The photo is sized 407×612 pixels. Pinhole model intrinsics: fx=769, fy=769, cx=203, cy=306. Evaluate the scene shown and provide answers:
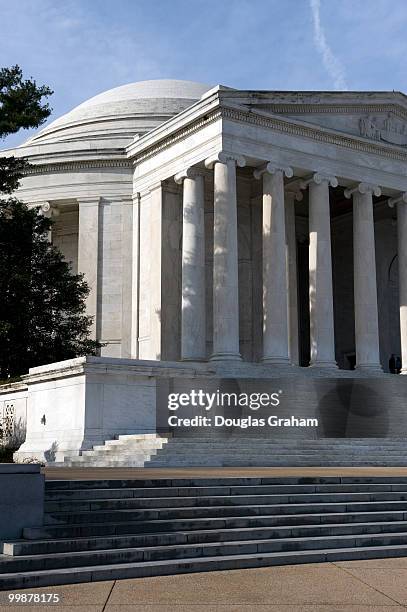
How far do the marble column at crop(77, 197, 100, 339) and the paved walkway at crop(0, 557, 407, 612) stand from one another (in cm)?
4533

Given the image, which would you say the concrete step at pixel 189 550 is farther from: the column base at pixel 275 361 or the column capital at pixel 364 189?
the column capital at pixel 364 189

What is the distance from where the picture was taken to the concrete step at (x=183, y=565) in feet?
41.9

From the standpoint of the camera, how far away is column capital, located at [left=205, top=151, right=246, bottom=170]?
162ft

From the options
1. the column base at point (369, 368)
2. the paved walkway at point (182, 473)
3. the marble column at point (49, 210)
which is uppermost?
the marble column at point (49, 210)

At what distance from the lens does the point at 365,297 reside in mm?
54219

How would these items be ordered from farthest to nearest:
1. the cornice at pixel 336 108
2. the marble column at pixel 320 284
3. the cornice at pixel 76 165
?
the cornice at pixel 76 165, the cornice at pixel 336 108, the marble column at pixel 320 284

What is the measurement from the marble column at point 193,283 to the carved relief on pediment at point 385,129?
14.4 m

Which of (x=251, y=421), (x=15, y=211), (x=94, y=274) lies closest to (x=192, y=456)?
(x=251, y=421)

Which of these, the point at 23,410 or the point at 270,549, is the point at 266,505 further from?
the point at 23,410

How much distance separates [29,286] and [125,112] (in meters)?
28.6

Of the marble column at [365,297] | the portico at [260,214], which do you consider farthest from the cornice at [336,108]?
the marble column at [365,297]

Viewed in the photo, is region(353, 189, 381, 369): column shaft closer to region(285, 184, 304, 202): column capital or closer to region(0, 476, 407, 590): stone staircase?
region(285, 184, 304, 202): column capital

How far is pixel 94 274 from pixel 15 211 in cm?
1319

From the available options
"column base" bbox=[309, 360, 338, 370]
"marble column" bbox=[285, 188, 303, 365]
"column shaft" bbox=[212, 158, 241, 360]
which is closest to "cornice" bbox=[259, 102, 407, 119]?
"marble column" bbox=[285, 188, 303, 365]
